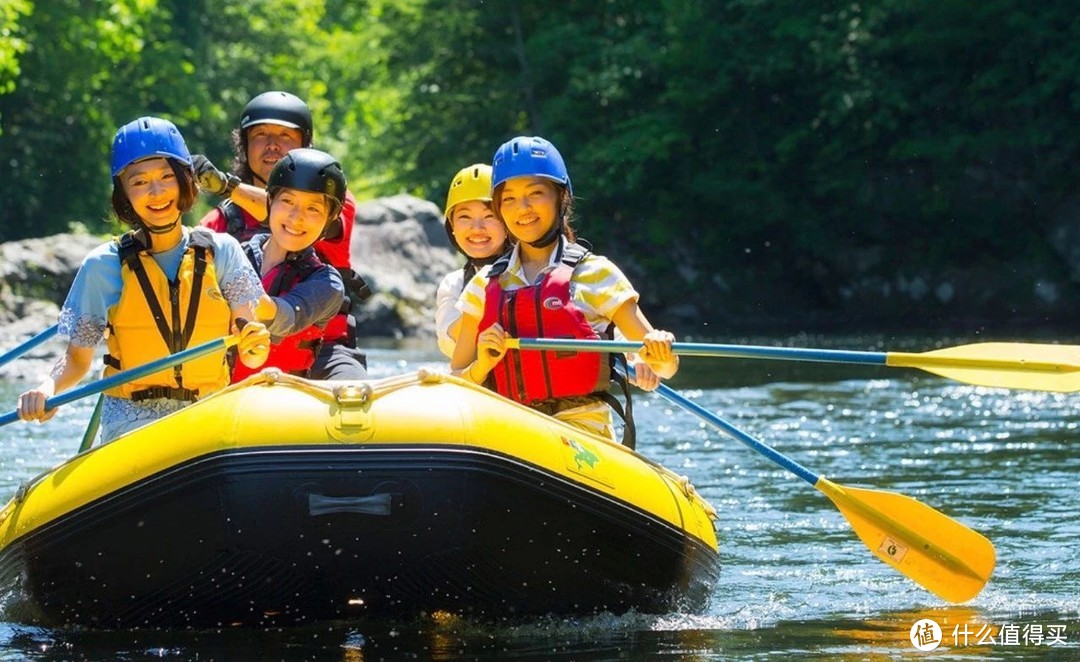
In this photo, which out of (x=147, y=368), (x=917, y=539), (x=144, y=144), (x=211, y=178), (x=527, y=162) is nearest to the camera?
(x=147, y=368)

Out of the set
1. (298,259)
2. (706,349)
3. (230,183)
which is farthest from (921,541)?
(230,183)

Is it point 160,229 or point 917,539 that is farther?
point 917,539

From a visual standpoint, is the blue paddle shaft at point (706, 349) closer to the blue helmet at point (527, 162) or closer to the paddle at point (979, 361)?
the paddle at point (979, 361)

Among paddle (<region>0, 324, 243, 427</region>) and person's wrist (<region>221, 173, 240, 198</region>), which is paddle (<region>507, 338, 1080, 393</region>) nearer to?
paddle (<region>0, 324, 243, 427</region>)

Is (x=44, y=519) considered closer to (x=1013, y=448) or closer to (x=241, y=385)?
(x=241, y=385)

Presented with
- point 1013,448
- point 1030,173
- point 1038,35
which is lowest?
point 1013,448

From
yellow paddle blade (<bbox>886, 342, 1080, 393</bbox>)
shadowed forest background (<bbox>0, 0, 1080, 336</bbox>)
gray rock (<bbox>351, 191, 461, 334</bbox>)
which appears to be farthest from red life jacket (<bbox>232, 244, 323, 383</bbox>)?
gray rock (<bbox>351, 191, 461, 334</bbox>)

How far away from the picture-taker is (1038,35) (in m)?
20.2

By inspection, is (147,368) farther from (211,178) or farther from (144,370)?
(211,178)

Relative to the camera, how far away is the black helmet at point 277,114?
19.8ft

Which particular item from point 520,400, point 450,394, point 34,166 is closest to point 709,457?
point 520,400

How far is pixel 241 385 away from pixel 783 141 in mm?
18121

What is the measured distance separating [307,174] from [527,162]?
0.60 metres

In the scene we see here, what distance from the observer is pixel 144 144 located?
16.1 ft
